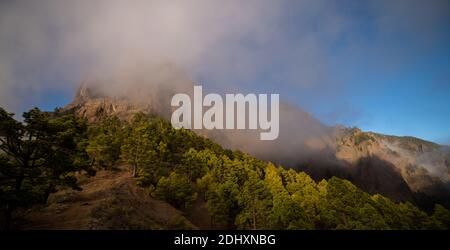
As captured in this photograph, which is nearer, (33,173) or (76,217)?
(33,173)

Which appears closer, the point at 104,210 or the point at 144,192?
the point at 104,210

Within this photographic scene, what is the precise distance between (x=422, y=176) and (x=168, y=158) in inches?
7645

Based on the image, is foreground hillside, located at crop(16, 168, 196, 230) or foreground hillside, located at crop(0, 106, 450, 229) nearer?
foreground hillside, located at crop(0, 106, 450, 229)

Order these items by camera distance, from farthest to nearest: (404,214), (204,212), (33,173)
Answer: (204,212) < (404,214) < (33,173)

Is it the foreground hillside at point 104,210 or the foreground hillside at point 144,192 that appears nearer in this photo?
the foreground hillside at point 144,192

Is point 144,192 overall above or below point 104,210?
above

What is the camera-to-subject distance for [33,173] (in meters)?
23.8

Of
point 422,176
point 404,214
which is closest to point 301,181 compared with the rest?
point 404,214
